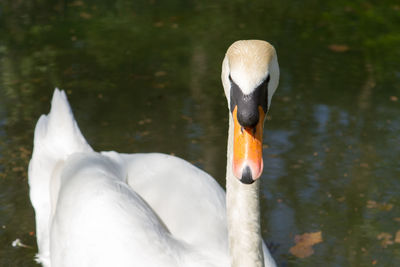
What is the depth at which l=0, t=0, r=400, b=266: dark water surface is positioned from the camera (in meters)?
4.44

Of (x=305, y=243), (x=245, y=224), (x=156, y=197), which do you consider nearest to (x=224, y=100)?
(x=305, y=243)

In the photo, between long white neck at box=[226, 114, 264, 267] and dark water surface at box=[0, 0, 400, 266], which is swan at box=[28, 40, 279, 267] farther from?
dark water surface at box=[0, 0, 400, 266]

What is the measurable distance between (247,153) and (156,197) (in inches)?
55.3

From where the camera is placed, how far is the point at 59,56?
6871 millimetres

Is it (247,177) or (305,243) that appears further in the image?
(305,243)

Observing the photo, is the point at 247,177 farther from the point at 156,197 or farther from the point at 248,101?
the point at 156,197

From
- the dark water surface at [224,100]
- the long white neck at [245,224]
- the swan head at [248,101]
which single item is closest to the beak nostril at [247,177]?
the swan head at [248,101]

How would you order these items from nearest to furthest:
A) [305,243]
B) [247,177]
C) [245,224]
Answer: [247,177] < [245,224] < [305,243]

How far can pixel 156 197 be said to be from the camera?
3541mm

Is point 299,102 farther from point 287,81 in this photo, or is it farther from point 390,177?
point 390,177

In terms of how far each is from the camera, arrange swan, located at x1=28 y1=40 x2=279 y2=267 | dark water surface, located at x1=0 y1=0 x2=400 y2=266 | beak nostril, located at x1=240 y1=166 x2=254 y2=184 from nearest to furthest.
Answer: beak nostril, located at x1=240 y1=166 x2=254 y2=184, swan, located at x1=28 y1=40 x2=279 y2=267, dark water surface, located at x1=0 y1=0 x2=400 y2=266

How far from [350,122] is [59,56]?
122 inches

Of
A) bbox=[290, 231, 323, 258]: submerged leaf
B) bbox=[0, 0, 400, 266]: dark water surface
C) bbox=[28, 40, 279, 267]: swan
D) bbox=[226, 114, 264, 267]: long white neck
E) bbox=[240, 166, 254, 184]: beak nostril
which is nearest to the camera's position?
bbox=[240, 166, 254, 184]: beak nostril

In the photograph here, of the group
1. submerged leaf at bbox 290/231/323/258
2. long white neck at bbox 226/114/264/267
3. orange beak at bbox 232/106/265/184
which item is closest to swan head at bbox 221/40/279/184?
orange beak at bbox 232/106/265/184
